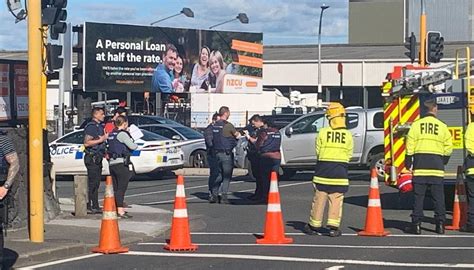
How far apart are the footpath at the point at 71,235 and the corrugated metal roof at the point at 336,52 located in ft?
151

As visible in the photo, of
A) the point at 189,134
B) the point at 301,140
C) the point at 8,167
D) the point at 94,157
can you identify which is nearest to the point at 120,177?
the point at 94,157

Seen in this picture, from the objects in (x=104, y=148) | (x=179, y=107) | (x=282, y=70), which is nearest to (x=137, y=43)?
(x=179, y=107)

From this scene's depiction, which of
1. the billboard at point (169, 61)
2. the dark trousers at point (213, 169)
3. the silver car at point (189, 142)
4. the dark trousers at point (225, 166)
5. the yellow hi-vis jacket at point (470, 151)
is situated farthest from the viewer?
the billboard at point (169, 61)

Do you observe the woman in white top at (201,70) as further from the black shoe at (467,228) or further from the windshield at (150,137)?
the black shoe at (467,228)

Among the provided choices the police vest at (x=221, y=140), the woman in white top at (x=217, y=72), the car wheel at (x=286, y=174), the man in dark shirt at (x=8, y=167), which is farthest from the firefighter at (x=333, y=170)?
the woman in white top at (x=217, y=72)

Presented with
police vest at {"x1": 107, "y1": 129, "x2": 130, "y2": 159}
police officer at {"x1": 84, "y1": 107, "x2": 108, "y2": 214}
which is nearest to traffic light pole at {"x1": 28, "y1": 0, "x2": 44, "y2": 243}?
police vest at {"x1": 107, "y1": 129, "x2": 130, "y2": 159}

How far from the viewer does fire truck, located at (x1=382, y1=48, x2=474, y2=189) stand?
51.0 feet

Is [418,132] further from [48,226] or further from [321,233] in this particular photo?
[48,226]

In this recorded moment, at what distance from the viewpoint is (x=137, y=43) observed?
49.1 m

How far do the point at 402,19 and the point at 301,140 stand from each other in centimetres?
5857

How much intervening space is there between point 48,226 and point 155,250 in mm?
2699

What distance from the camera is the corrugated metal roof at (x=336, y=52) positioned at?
2489 inches

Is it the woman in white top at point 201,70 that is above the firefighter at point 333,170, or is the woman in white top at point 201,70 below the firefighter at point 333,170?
above

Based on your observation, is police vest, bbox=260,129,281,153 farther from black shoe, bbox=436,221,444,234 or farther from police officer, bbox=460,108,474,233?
black shoe, bbox=436,221,444,234
